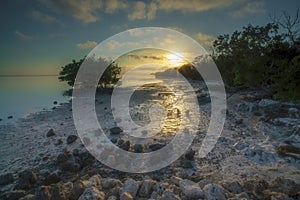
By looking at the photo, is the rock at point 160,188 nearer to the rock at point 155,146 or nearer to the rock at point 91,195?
the rock at point 91,195

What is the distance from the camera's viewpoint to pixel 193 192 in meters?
5.55

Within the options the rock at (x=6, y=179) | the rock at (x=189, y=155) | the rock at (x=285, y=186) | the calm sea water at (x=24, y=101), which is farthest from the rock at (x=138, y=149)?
the calm sea water at (x=24, y=101)

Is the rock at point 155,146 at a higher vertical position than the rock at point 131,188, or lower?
higher

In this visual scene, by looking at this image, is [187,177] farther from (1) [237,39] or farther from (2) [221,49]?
(2) [221,49]

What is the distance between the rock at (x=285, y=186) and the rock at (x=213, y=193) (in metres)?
1.80

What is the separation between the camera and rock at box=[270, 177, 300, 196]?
5836 millimetres

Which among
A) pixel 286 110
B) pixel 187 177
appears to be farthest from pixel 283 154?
pixel 286 110

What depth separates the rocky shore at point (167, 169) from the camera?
5.72 meters

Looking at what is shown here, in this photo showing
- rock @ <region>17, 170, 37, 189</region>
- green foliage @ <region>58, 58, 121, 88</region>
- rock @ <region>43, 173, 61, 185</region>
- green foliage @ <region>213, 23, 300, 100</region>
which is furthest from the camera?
green foliage @ <region>58, 58, 121, 88</region>

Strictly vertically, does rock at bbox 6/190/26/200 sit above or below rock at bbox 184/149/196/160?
below

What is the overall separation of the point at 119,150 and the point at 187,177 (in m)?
3.48

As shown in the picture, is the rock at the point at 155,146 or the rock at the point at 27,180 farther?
the rock at the point at 155,146

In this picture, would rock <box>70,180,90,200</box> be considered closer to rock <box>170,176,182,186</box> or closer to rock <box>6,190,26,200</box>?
rock <box>6,190,26,200</box>

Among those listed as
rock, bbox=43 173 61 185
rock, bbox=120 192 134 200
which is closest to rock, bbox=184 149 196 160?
rock, bbox=120 192 134 200
